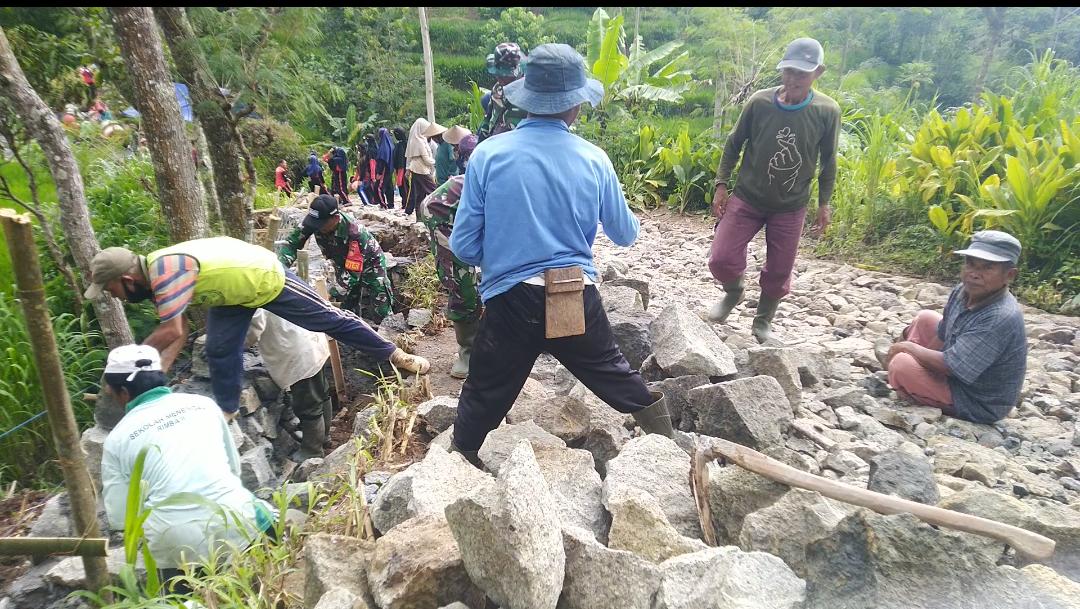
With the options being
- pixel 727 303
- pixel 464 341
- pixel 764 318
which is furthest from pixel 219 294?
pixel 764 318

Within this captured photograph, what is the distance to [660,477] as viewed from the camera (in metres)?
2.49

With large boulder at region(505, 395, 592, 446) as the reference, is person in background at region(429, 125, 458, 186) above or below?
above

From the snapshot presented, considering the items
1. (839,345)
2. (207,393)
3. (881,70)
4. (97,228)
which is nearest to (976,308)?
(839,345)

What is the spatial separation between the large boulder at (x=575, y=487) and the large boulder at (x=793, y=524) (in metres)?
0.52

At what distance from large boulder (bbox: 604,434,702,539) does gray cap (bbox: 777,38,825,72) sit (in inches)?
94.1

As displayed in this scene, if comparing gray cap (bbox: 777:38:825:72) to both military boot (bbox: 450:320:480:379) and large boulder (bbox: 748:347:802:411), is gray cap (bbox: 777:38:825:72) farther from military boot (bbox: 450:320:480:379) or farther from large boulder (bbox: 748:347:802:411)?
military boot (bbox: 450:320:480:379)

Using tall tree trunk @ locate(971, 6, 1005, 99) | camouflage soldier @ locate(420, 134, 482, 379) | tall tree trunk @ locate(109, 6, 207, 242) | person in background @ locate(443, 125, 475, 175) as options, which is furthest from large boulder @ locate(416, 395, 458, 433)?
tall tree trunk @ locate(971, 6, 1005, 99)

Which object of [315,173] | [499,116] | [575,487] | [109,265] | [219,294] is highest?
[499,116]

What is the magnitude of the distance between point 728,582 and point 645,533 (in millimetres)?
354

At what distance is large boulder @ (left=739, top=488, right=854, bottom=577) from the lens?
2.01m

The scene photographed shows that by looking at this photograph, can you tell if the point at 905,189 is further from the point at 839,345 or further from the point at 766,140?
the point at 766,140

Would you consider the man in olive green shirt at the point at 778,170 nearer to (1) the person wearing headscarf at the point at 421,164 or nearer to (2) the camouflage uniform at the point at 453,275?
(2) the camouflage uniform at the point at 453,275

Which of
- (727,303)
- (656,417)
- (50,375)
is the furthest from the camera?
(727,303)

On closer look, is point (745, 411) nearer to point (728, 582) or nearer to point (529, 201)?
point (728, 582)
